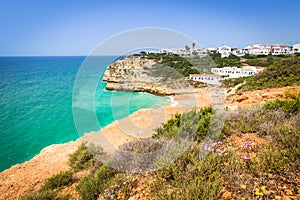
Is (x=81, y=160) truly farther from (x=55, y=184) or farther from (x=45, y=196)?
(x=45, y=196)

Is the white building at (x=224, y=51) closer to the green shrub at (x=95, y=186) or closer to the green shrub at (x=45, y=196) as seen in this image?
the green shrub at (x=95, y=186)

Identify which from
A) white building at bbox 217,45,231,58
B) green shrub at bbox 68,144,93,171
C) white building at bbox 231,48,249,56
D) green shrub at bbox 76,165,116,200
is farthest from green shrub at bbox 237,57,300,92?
white building at bbox 231,48,249,56

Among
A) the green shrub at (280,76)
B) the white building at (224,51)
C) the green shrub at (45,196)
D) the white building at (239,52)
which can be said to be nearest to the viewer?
the green shrub at (45,196)

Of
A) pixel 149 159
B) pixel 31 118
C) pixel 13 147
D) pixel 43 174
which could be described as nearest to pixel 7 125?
pixel 31 118

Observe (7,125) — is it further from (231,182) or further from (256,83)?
(256,83)

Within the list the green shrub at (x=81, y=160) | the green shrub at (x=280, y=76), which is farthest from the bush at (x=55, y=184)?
the green shrub at (x=280, y=76)

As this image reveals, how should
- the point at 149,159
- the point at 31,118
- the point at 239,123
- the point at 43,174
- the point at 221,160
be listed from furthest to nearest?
1. the point at 31,118
2. the point at 43,174
3. the point at 239,123
4. the point at 149,159
5. the point at 221,160

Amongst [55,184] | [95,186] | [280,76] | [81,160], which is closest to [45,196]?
[55,184]

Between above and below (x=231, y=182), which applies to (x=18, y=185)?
below
